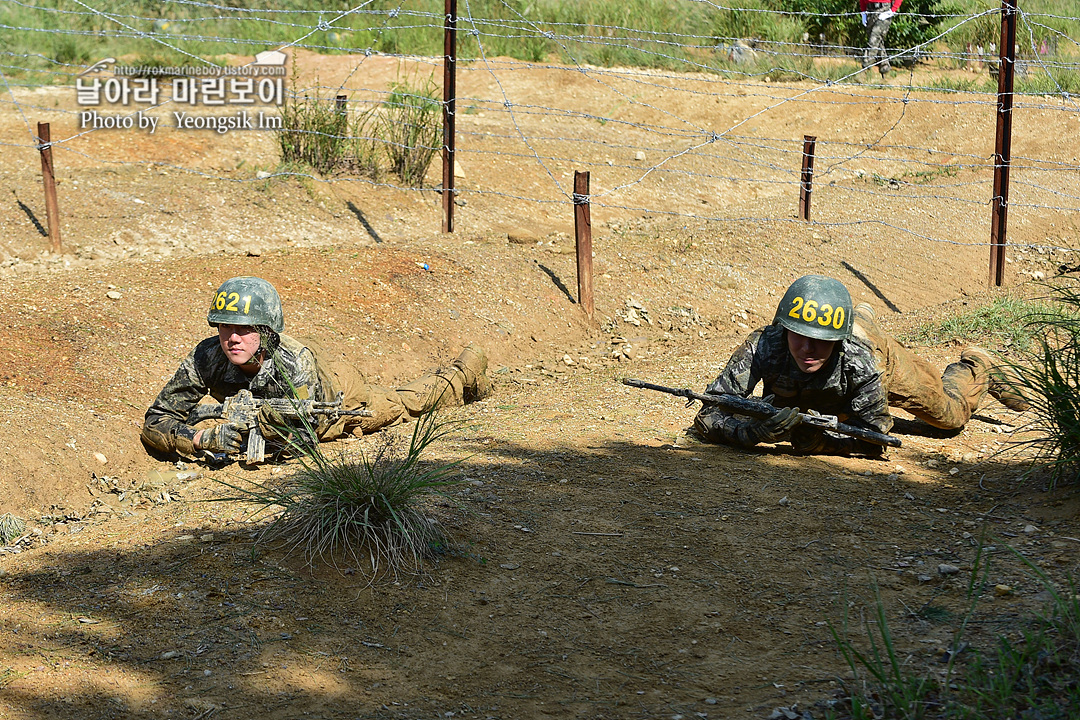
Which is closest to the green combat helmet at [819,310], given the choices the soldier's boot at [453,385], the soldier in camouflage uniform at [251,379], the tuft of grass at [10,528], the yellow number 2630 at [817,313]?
the yellow number 2630 at [817,313]

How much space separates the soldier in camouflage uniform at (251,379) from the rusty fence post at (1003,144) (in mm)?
5642

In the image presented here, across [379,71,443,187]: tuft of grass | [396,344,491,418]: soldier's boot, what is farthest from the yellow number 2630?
[379,71,443,187]: tuft of grass

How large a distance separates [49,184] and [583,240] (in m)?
4.24

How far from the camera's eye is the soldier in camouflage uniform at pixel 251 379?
211 inches

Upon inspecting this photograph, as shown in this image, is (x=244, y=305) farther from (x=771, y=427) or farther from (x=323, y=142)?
(x=323, y=142)

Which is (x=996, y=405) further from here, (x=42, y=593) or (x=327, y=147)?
(x=327, y=147)

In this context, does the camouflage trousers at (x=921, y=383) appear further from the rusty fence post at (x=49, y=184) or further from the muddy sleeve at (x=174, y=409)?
the rusty fence post at (x=49, y=184)

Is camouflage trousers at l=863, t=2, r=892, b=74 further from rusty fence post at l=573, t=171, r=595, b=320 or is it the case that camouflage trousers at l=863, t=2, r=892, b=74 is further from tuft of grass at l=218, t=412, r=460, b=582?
tuft of grass at l=218, t=412, r=460, b=582

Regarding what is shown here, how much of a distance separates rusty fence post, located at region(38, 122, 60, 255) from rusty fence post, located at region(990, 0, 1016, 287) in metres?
7.85

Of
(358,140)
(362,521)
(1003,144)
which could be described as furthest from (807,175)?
(362,521)

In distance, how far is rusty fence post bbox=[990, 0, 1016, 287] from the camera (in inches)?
352

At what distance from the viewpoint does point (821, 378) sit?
5.27m

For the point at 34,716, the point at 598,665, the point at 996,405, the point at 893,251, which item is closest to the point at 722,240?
the point at 893,251

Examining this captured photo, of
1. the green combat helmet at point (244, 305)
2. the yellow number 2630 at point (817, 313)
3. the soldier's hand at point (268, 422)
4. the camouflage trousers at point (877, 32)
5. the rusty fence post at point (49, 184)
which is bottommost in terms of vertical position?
the soldier's hand at point (268, 422)
